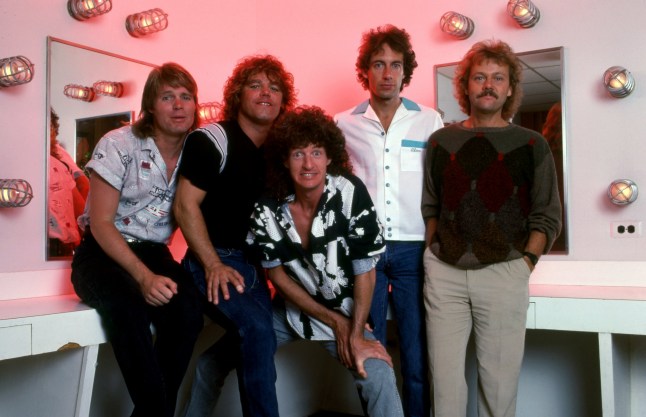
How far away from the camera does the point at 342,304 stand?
90.1 inches

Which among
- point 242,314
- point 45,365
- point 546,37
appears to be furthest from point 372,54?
point 45,365

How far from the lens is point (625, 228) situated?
9.13 feet

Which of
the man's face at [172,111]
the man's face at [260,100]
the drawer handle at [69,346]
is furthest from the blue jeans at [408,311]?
the drawer handle at [69,346]

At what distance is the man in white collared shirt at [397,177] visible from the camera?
8.06ft

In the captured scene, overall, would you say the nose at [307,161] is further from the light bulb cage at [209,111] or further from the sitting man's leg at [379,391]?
the light bulb cage at [209,111]

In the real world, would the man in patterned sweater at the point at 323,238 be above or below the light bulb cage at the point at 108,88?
below

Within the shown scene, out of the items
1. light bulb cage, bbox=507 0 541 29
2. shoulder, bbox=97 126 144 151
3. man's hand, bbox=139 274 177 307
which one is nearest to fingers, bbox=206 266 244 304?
man's hand, bbox=139 274 177 307

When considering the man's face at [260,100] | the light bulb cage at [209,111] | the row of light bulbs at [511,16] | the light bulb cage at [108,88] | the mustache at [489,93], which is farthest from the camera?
the light bulb cage at [209,111]

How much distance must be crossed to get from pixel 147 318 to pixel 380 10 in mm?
2069

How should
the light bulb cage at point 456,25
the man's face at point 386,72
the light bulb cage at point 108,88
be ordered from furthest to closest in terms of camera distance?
the light bulb cage at point 456,25 < the light bulb cage at point 108,88 < the man's face at point 386,72

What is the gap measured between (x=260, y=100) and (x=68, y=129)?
82 centimetres

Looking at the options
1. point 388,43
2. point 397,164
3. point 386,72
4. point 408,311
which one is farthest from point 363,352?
point 388,43

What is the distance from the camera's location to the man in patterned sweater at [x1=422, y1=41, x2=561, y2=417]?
7.43ft

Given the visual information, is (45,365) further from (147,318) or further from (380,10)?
(380,10)
